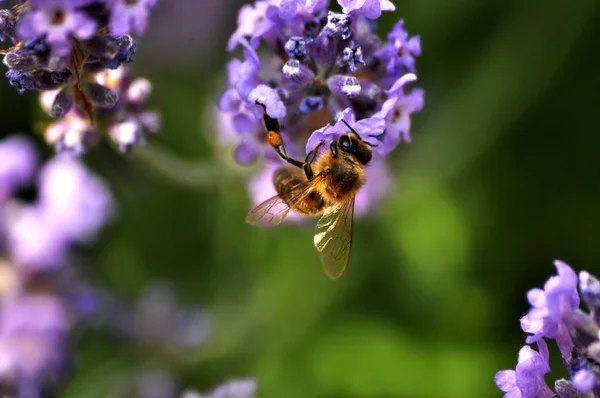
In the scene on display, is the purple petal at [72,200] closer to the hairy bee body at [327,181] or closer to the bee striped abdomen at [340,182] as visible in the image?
the hairy bee body at [327,181]

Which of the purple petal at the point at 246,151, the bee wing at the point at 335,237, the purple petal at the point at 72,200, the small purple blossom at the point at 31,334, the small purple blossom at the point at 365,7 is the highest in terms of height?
the purple petal at the point at 72,200

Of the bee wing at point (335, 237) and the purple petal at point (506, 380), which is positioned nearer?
the purple petal at point (506, 380)

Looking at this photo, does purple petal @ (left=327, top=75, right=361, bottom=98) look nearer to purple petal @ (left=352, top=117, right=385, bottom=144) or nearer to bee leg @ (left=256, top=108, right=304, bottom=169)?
purple petal @ (left=352, top=117, right=385, bottom=144)

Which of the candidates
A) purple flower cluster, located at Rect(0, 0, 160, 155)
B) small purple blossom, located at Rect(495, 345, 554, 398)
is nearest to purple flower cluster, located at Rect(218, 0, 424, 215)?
purple flower cluster, located at Rect(0, 0, 160, 155)

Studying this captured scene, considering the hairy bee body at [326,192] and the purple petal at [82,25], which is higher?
the purple petal at [82,25]

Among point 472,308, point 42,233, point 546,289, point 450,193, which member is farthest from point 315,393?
point 546,289

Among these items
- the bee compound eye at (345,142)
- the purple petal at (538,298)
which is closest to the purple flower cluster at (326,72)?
the bee compound eye at (345,142)

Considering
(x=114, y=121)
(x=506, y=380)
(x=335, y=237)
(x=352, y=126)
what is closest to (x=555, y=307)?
(x=506, y=380)

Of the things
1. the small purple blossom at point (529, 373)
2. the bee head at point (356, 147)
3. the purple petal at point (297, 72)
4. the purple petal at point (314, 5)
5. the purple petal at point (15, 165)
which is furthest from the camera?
the purple petal at point (15, 165)
